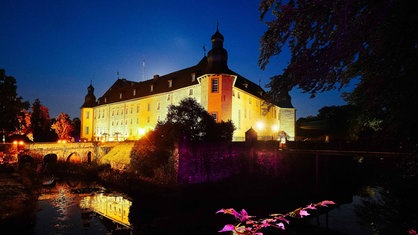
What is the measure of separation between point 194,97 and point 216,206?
607 inches

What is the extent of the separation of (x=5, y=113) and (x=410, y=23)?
28118 millimetres

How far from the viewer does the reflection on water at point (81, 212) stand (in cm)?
1355

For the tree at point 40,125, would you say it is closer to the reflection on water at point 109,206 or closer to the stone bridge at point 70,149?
the stone bridge at point 70,149

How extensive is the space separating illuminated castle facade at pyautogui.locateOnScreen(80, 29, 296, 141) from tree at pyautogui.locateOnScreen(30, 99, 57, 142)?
836 centimetres

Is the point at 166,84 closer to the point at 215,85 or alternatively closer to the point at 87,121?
the point at 215,85

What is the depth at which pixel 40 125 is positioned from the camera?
54344mm

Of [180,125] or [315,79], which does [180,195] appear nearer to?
[180,125]

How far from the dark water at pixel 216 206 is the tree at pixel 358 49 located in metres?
2.09

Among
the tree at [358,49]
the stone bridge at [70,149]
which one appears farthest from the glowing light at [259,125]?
the tree at [358,49]

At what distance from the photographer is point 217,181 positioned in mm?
22891

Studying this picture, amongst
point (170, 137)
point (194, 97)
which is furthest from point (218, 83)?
point (170, 137)

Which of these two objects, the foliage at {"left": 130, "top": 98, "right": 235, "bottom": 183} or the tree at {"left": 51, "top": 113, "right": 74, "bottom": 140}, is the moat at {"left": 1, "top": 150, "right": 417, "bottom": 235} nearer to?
the foliage at {"left": 130, "top": 98, "right": 235, "bottom": 183}

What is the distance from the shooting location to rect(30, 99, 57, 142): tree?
174 feet

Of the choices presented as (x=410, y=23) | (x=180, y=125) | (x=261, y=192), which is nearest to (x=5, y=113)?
(x=180, y=125)
